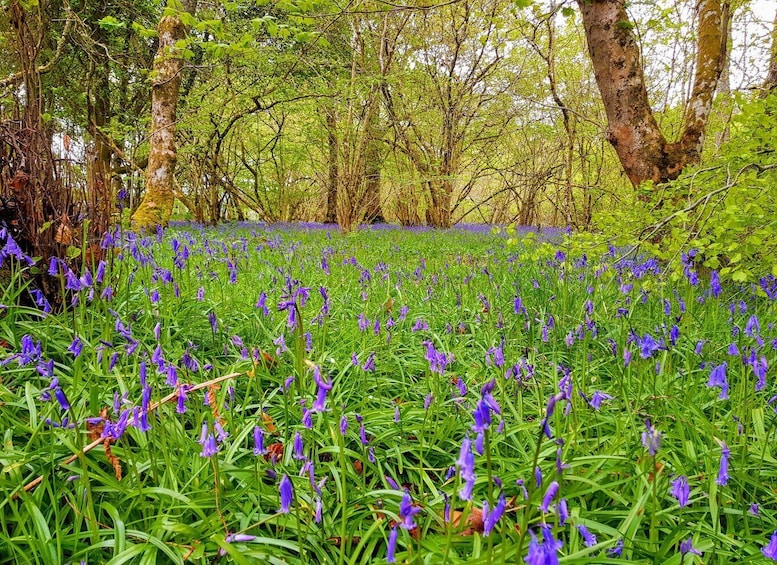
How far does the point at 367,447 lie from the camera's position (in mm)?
1600

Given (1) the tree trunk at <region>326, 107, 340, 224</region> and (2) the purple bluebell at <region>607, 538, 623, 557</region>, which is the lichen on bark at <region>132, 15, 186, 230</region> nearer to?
(1) the tree trunk at <region>326, 107, 340, 224</region>

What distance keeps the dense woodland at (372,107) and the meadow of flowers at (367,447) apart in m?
0.71

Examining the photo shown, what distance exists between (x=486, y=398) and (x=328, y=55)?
47.1 feet

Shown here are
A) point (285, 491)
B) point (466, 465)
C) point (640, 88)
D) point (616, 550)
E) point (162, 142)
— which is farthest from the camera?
point (162, 142)

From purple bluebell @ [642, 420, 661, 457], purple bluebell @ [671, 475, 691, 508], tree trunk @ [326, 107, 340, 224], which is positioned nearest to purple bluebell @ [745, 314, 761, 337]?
purple bluebell @ [671, 475, 691, 508]

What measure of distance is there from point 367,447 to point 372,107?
9335mm

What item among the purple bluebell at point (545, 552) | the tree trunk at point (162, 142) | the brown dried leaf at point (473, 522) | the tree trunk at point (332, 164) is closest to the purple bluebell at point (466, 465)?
the purple bluebell at point (545, 552)

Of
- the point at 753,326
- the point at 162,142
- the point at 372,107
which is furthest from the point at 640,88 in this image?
the point at 162,142

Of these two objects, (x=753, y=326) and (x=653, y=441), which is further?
(x=753, y=326)

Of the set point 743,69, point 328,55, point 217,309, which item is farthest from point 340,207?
point 743,69

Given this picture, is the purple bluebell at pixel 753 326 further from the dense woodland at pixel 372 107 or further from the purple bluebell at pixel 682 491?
the purple bluebell at pixel 682 491

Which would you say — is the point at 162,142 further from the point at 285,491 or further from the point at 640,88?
the point at 285,491

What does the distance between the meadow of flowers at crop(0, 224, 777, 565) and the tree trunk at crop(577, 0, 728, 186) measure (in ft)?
7.62

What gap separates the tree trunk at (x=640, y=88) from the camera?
4668 millimetres
